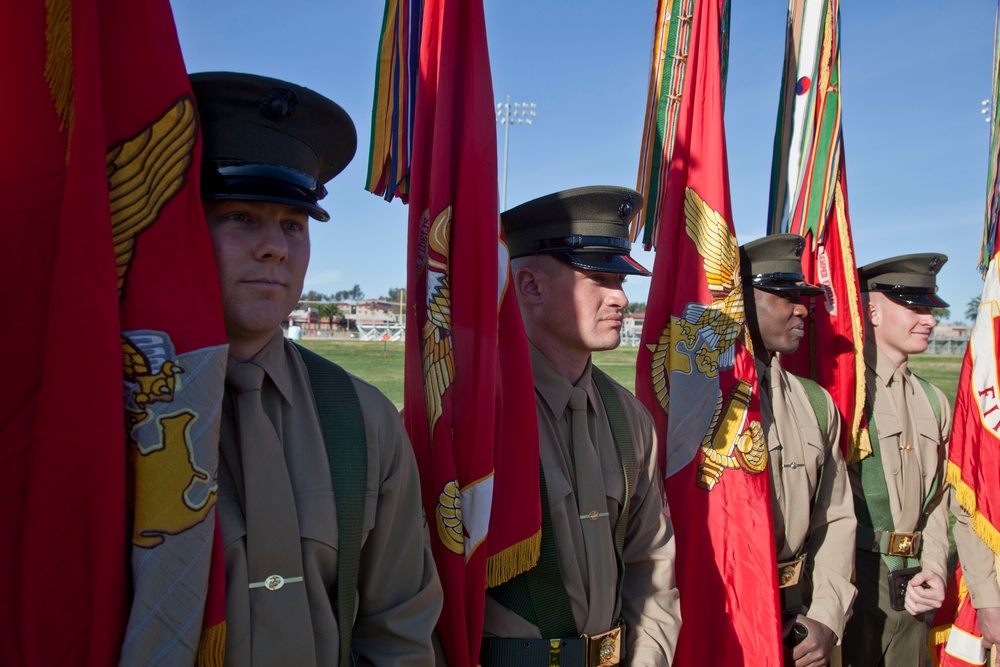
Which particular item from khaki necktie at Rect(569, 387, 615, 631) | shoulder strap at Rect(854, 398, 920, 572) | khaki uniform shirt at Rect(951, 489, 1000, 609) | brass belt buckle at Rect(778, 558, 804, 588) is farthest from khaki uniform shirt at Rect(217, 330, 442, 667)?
shoulder strap at Rect(854, 398, 920, 572)

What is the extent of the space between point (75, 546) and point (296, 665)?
0.53m

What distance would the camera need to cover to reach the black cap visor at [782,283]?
3.74m

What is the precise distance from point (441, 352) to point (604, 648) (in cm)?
116

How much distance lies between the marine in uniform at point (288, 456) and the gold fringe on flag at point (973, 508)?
2895 mm

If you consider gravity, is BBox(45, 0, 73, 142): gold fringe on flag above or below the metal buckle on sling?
above

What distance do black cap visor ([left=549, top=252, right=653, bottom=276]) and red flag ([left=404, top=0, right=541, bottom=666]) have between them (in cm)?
41

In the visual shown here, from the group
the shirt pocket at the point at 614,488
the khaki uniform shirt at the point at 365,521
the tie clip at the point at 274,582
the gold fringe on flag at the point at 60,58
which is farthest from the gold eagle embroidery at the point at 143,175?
the shirt pocket at the point at 614,488

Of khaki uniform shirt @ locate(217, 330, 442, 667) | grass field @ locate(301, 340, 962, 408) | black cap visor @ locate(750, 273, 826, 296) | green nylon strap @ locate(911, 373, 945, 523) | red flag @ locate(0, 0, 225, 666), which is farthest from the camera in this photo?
grass field @ locate(301, 340, 962, 408)

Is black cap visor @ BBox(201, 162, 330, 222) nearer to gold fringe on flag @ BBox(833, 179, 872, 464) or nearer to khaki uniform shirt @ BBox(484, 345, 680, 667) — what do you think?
khaki uniform shirt @ BBox(484, 345, 680, 667)

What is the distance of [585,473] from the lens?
2.49 metres

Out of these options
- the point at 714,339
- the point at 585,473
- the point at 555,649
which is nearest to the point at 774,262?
the point at 714,339

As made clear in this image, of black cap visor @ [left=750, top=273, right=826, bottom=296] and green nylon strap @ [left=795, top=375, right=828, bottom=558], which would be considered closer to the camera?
green nylon strap @ [left=795, top=375, right=828, bottom=558]

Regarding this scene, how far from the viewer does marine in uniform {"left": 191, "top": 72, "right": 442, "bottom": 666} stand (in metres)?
Result: 1.58

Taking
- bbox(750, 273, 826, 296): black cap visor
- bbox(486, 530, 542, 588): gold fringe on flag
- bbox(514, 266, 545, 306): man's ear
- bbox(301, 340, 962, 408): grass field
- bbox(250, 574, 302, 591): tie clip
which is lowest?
bbox(301, 340, 962, 408): grass field
